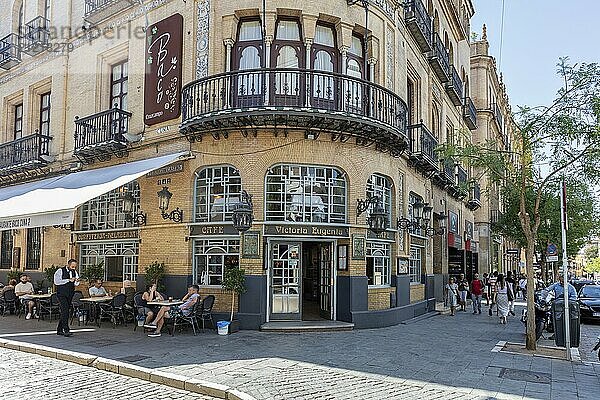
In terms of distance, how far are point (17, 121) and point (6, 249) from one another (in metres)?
5.56

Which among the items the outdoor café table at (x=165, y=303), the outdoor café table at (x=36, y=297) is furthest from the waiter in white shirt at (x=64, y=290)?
the outdoor café table at (x=36, y=297)

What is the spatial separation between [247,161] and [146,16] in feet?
21.6

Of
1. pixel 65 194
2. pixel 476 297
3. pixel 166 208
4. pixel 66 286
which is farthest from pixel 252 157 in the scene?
pixel 476 297

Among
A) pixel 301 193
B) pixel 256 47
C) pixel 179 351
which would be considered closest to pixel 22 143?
pixel 256 47

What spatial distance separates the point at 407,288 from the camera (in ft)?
57.3

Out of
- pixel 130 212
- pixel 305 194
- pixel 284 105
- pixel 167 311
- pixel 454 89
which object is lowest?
pixel 167 311

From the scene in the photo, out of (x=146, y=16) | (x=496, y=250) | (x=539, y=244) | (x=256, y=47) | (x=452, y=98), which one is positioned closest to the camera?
(x=256, y=47)

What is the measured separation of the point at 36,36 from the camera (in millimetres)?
22234

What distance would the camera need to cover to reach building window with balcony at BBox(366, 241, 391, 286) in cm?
1561

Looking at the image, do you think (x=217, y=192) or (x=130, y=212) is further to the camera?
(x=130, y=212)

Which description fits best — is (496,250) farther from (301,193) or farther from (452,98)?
(301,193)

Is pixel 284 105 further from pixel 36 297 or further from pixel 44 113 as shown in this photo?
pixel 44 113

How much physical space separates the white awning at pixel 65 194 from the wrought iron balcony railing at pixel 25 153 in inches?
134

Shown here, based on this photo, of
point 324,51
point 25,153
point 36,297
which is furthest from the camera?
point 25,153
